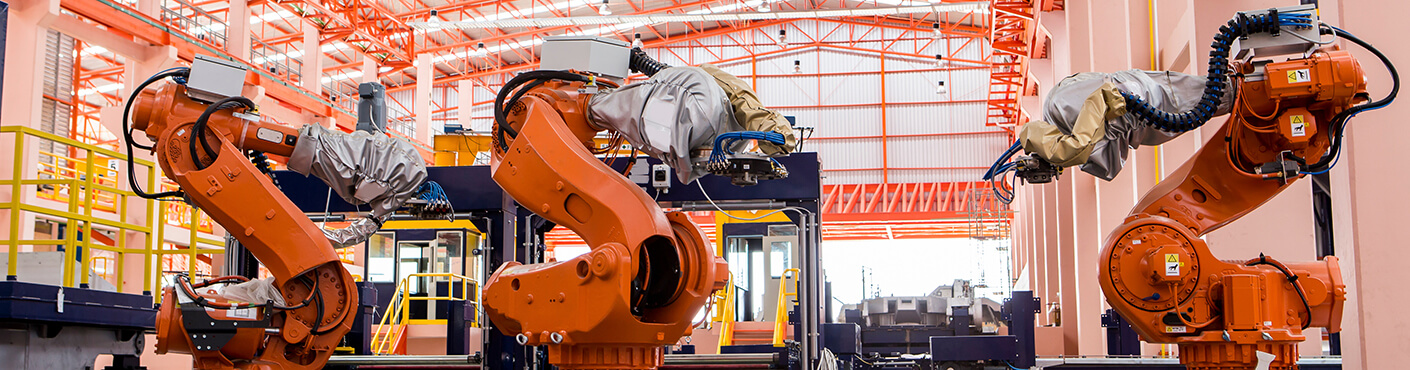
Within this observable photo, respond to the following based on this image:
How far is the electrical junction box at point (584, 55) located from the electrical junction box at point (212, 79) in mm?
2384

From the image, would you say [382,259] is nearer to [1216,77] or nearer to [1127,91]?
[1127,91]

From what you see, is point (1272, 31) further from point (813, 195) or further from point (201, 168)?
point (201, 168)

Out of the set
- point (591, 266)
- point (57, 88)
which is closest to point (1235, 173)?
point (591, 266)

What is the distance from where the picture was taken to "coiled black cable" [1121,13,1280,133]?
6145 millimetres

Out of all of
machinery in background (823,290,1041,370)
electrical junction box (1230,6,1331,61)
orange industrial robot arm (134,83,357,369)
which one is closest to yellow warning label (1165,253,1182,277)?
electrical junction box (1230,6,1331,61)

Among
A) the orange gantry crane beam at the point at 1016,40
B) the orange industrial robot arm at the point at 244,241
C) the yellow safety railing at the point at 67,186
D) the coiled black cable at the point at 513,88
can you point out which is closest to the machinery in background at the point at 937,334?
the coiled black cable at the point at 513,88

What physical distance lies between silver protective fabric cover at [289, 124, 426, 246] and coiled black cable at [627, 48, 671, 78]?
85.4 inches

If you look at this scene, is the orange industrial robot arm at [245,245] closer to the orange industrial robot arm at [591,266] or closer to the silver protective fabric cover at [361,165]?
the silver protective fabric cover at [361,165]

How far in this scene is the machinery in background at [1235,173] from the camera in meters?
6.12

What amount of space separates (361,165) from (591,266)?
8.82ft

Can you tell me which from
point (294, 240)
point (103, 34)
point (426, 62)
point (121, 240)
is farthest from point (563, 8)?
point (294, 240)

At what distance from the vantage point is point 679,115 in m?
6.05

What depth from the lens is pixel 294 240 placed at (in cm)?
732

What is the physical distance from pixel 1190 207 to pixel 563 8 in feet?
90.1
